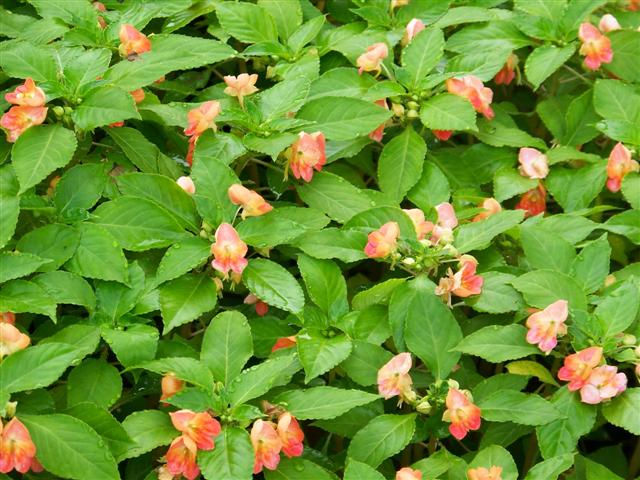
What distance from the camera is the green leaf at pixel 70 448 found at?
1732 millimetres

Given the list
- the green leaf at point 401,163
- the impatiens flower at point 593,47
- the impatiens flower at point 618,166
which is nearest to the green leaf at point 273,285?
the green leaf at point 401,163

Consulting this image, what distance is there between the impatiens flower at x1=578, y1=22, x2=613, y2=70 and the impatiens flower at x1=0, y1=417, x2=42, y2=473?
5.35ft

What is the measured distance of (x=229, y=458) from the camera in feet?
5.78

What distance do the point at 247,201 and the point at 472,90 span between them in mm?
666

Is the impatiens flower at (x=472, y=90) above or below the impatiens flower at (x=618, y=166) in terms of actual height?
above

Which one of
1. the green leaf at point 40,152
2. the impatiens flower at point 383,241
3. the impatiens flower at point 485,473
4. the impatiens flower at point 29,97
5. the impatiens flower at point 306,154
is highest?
the impatiens flower at point 29,97

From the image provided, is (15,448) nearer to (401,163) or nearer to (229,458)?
(229,458)

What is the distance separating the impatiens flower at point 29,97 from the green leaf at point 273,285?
1.77 feet

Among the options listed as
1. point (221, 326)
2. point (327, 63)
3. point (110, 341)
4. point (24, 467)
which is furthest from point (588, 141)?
point (24, 467)

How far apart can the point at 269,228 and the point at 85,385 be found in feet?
1.51

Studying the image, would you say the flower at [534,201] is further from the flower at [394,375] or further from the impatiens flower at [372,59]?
the flower at [394,375]

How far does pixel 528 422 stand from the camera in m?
1.92

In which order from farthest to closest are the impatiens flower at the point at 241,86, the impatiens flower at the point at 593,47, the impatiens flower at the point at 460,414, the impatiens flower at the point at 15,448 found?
the impatiens flower at the point at 593,47 → the impatiens flower at the point at 241,86 → the impatiens flower at the point at 460,414 → the impatiens flower at the point at 15,448

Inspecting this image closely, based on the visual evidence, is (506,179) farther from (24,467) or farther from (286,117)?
(24,467)
